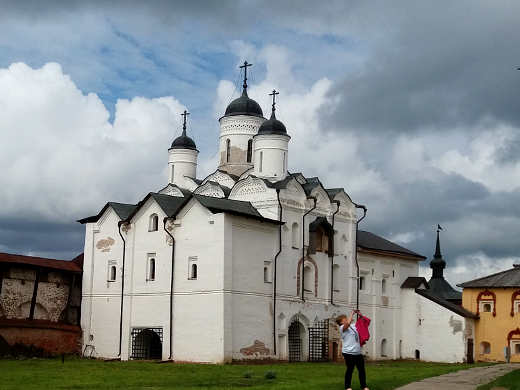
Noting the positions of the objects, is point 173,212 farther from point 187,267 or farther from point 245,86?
point 245,86

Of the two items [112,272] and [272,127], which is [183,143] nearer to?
[272,127]

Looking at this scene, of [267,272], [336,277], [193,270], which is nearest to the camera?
[193,270]

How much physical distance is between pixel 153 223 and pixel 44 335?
6.69 metres

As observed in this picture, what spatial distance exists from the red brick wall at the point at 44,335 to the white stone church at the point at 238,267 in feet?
2.21

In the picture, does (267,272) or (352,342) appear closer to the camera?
(352,342)

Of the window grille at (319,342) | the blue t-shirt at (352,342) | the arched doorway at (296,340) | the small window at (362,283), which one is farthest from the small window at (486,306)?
the blue t-shirt at (352,342)

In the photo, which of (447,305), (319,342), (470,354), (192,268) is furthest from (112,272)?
(470,354)

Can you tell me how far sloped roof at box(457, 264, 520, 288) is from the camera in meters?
44.1

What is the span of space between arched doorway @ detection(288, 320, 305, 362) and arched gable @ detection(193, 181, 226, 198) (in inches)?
283

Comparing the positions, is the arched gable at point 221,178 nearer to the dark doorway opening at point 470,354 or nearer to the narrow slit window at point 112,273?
the narrow slit window at point 112,273

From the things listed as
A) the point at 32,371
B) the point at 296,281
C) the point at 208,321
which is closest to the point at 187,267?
the point at 208,321

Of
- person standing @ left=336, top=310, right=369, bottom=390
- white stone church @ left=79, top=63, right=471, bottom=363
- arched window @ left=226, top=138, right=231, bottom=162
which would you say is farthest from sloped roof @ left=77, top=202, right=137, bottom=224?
person standing @ left=336, top=310, right=369, bottom=390

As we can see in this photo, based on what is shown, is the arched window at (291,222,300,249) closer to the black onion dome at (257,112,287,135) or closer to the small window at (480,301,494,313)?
the black onion dome at (257,112,287,135)

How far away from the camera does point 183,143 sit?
43969mm
